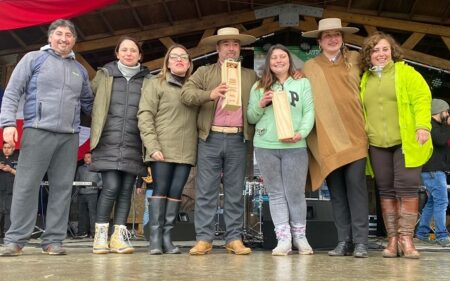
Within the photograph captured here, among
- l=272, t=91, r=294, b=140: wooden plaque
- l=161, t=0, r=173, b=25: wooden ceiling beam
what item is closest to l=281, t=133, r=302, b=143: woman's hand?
l=272, t=91, r=294, b=140: wooden plaque

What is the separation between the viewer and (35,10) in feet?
20.0

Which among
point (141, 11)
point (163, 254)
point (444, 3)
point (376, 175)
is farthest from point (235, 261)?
point (444, 3)

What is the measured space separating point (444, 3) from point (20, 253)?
7.51 meters

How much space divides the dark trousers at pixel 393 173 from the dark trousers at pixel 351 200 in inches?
4.3

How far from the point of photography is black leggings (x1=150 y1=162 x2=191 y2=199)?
13.0ft

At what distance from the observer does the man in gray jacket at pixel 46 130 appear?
382 centimetres

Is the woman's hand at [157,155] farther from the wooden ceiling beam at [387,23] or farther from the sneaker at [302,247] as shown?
the wooden ceiling beam at [387,23]

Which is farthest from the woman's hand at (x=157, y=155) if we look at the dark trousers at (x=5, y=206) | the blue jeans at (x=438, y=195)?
the dark trousers at (x=5, y=206)

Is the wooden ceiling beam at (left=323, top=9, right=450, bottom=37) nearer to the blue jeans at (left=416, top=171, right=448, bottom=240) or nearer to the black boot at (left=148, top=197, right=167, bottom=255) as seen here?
the blue jeans at (left=416, top=171, right=448, bottom=240)

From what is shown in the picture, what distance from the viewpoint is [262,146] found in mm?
3961

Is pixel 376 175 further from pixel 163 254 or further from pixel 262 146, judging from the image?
pixel 163 254

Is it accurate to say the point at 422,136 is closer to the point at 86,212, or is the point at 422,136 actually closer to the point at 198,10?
the point at 198,10

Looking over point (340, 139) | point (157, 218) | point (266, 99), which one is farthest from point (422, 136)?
point (157, 218)

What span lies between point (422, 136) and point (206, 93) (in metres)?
1.59
